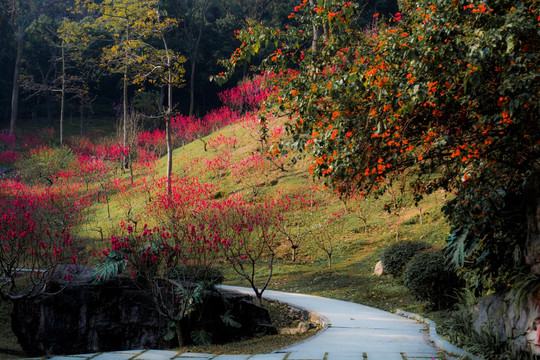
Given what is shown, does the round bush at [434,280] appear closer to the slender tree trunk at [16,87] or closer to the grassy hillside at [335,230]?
the grassy hillside at [335,230]

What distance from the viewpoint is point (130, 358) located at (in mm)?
5391

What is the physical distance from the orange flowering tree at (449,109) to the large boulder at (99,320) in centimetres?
353

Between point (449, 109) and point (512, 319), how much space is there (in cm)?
231

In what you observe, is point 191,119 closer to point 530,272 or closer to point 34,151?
point 34,151

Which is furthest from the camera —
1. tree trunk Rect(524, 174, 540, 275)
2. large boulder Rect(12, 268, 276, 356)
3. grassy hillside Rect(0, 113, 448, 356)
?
grassy hillside Rect(0, 113, 448, 356)

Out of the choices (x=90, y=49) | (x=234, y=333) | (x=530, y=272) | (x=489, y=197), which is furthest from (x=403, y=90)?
(x=90, y=49)

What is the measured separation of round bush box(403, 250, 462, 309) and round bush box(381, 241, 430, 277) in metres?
2.04

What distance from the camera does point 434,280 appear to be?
761 centimetres

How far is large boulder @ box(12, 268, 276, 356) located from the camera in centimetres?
753

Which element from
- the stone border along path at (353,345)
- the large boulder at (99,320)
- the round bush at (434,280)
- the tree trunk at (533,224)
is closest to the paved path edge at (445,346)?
the stone border along path at (353,345)

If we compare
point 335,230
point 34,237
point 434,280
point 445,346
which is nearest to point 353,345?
point 445,346

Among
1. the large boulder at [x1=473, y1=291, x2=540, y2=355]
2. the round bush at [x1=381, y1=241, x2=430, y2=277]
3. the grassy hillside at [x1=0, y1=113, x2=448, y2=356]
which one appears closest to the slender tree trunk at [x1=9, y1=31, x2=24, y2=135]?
the grassy hillside at [x1=0, y1=113, x2=448, y2=356]

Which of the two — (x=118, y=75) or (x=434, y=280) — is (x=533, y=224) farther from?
(x=118, y=75)

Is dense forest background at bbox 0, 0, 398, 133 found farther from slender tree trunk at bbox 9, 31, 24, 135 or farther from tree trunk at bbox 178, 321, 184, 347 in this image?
tree trunk at bbox 178, 321, 184, 347
